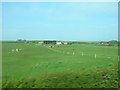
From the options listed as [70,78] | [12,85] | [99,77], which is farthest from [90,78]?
[12,85]

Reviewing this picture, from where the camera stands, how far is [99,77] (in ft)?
15.8

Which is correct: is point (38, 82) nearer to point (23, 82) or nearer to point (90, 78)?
point (23, 82)

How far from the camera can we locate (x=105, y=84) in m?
4.29

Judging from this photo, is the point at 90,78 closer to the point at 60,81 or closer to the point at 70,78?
the point at 70,78

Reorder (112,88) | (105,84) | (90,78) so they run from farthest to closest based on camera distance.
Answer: (90,78)
(105,84)
(112,88)

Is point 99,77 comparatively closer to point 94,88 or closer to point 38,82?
point 94,88

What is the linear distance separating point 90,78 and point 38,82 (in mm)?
1797

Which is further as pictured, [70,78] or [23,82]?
[70,78]

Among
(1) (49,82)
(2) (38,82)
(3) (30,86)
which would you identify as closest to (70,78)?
(1) (49,82)

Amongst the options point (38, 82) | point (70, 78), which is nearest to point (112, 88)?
point (70, 78)

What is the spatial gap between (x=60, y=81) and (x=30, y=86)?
39.2 inches

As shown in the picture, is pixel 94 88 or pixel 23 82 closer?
pixel 94 88

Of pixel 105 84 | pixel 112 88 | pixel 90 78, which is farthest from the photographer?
pixel 90 78

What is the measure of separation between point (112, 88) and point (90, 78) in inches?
35.1
